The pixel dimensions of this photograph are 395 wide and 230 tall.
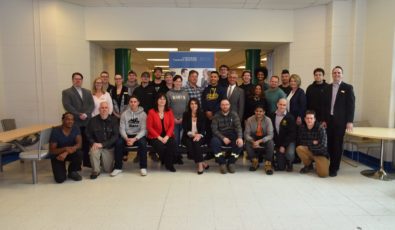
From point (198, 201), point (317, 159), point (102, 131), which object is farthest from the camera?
point (102, 131)

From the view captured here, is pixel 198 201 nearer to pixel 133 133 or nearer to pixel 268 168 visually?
pixel 268 168

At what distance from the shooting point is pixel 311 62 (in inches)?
243

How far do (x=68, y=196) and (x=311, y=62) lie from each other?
5.09m

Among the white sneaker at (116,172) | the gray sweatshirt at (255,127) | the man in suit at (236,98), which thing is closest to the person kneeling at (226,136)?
the gray sweatshirt at (255,127)

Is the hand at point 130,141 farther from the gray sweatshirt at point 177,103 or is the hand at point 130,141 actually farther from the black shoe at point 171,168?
the gray sweatshirt at point 177,103

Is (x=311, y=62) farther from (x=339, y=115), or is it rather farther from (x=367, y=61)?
(x=339, y=115)

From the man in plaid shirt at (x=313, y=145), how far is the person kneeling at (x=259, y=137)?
436 mm

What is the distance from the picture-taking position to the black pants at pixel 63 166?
4023 millimetres

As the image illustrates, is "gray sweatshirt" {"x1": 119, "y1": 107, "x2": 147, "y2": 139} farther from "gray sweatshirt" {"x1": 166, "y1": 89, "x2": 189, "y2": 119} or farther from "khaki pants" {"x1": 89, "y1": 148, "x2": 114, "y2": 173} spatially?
"gray sweatshirt" {"x1": 166, "y1": 89, "x2": 189, "y2": 119}

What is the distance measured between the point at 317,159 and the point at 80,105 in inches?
145

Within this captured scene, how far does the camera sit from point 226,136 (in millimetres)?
4617
